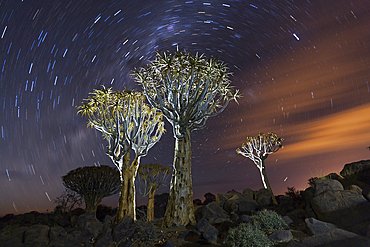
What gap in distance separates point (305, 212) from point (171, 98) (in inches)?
363

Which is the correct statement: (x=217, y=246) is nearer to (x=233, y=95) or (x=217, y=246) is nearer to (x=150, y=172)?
(x=233, y=95)

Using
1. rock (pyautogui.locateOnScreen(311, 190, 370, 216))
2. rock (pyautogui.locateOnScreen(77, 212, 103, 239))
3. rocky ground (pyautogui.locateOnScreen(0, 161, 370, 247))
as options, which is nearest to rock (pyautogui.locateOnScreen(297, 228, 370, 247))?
rocky ground (pyautogui.locateOnScreen(0, 161, 370, 247))

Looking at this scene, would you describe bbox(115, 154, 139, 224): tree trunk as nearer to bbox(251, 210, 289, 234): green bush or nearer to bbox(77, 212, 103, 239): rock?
bbox(77, 212, 103, 239): rock

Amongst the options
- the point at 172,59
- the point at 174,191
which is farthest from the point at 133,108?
the point at 174,191

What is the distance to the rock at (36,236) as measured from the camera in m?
7.00

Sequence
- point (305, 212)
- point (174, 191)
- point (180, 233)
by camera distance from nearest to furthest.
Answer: point (180, 233)
point (305, 212)
point (174, 191)

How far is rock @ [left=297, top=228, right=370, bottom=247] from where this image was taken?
A: 5.43m

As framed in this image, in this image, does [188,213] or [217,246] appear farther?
[188,213]

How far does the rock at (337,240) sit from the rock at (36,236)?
816 cm

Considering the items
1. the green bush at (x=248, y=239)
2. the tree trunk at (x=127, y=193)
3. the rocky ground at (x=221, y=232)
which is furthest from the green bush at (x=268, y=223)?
the tree trunk at (x=127, y=193)

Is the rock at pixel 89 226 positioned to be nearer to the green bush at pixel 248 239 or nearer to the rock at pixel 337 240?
the green bush at pixel 248 239

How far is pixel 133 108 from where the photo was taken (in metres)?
15.0

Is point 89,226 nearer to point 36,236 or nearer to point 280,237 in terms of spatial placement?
point 36,236

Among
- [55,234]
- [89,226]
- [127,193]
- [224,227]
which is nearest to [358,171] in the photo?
[224,227]
